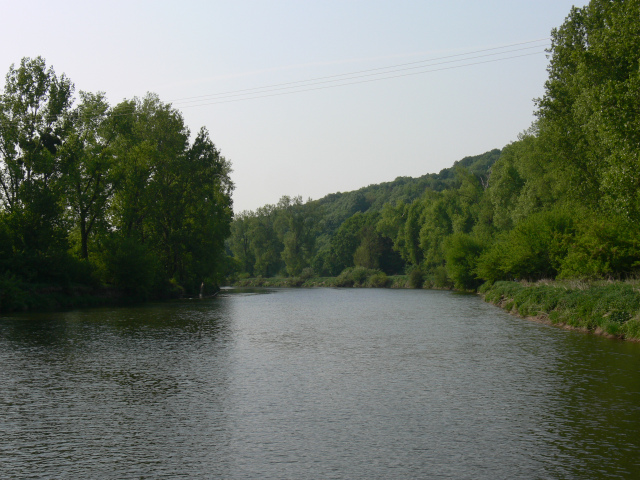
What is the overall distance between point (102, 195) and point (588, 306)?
4605cm

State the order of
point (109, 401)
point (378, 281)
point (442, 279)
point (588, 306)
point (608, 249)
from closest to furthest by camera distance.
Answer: point (109, 401) < point (588, 306) < point (608, 249) < point (442, 279) < point (378, 281)

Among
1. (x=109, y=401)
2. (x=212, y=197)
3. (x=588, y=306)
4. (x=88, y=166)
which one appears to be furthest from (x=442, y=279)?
(x=109, y=401)

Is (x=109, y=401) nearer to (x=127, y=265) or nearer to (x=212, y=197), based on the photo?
(x=127, y=265)

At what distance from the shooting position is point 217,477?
10.7 m

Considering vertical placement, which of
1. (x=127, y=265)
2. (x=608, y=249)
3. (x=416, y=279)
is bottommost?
(x=416, y=279)

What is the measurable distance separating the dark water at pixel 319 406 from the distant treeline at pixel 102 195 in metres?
23.1

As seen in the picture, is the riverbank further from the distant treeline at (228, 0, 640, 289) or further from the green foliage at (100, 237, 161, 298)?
the green foliage at (100, 237, 161, 298)

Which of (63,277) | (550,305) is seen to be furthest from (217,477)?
(63,277)

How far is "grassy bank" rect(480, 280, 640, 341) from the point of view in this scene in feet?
87.1

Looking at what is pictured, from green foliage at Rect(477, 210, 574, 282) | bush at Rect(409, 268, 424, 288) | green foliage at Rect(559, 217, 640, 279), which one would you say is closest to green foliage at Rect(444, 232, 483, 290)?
green foliage at Rect(477, 210, 574, 282)

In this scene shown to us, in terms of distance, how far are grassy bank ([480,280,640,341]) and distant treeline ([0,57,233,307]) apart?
121 feet

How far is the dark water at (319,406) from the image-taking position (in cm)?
1138

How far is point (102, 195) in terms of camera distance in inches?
2301

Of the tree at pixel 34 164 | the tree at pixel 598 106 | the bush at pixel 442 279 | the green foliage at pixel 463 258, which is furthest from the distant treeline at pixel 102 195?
the tree at pixel 598 106
